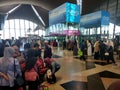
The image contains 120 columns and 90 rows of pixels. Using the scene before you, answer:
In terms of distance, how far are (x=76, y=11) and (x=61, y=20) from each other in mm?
2126

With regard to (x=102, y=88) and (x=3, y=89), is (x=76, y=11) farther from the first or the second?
(x=3, y=89)

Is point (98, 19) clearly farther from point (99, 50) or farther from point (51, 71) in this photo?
point (51, 71)

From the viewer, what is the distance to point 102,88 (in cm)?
514

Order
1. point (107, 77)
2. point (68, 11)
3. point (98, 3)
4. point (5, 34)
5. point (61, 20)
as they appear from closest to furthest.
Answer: point (107, 77) < point (68, 11) < point (61, 20) < point (98, 3) < point (5, 34)

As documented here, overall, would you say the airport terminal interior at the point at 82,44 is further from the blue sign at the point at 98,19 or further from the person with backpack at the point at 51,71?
the person with backpack at the point at 51,71

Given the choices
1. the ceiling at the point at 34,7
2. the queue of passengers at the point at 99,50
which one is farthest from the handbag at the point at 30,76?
the ceiling at the point at 34,7

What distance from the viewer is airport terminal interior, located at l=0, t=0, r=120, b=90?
20.0ft

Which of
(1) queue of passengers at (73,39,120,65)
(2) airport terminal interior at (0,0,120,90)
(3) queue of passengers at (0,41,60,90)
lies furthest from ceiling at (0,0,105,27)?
(3) queue of passengers at (0,41,60,90)

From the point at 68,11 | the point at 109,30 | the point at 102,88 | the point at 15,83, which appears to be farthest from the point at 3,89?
the point at 109,30

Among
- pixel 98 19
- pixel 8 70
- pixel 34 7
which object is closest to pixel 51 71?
pixel 8 70

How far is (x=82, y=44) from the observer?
1268 cm

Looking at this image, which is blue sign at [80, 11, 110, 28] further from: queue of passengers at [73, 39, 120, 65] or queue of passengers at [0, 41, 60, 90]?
queue of passengers at [0, 41, 60, 90]

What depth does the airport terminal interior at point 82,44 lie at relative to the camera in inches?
239

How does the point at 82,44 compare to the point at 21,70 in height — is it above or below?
above
